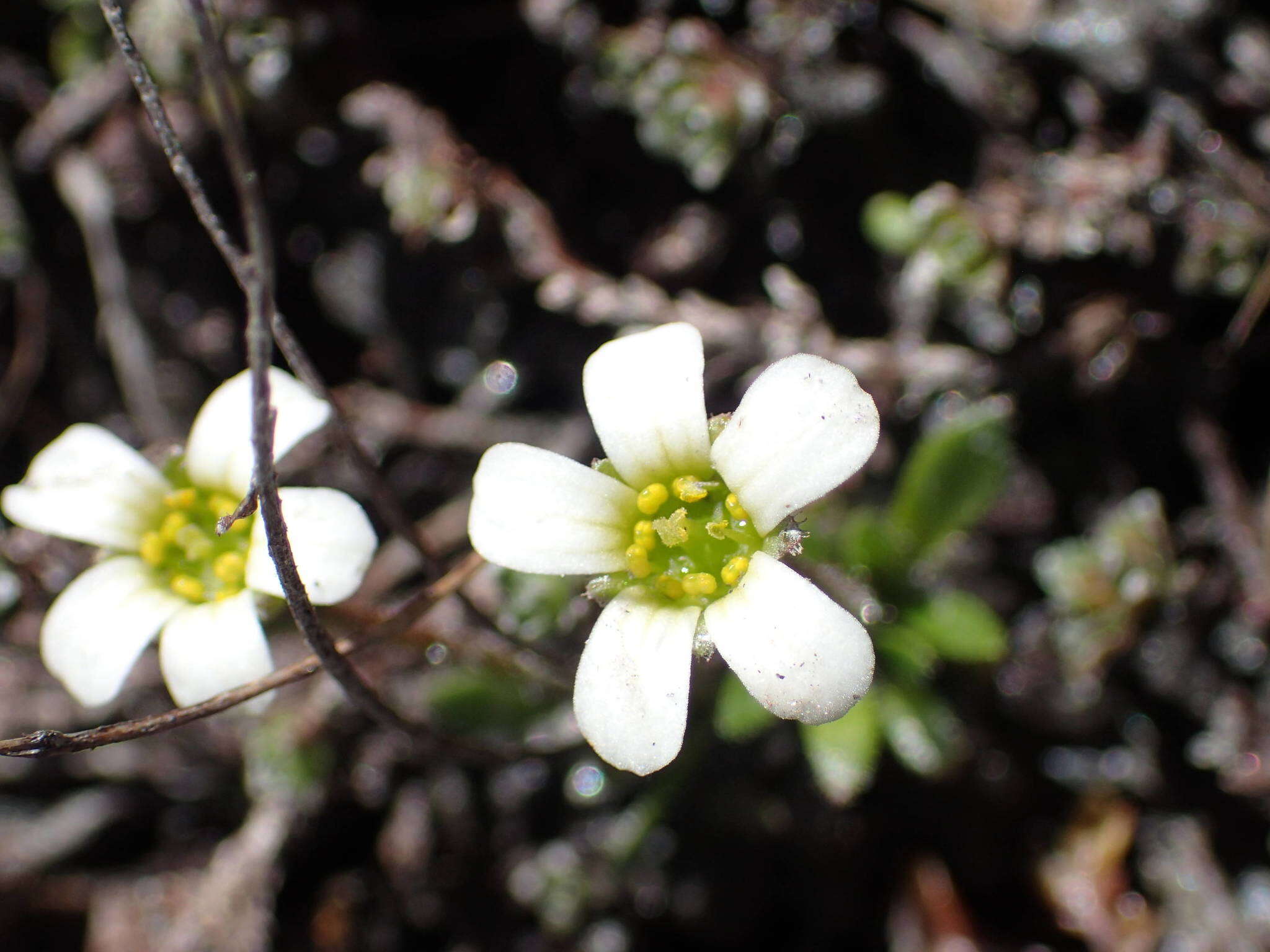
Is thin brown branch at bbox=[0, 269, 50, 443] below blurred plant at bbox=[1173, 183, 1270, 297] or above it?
below

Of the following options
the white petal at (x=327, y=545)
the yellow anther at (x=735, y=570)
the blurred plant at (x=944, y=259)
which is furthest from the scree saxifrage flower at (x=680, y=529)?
the blurred plant at (x=944, y=259)

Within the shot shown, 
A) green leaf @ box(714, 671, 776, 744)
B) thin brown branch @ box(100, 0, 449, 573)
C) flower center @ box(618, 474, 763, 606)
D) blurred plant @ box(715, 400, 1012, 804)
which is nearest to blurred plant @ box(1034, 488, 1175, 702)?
blurred plant @ box(715, 400, 1012, 804)

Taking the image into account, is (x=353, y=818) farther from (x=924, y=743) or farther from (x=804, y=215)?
(x=804, y=215)

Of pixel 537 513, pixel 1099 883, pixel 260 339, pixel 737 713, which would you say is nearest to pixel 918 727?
pixel 737 713

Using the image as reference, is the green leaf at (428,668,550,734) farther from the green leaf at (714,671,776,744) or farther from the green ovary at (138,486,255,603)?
the green ovary at (138,486,255,603)

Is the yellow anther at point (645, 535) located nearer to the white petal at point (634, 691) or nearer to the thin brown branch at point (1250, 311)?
the white petal at point (634, 691)

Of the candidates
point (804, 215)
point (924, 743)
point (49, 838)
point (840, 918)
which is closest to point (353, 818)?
point (49, 838)
